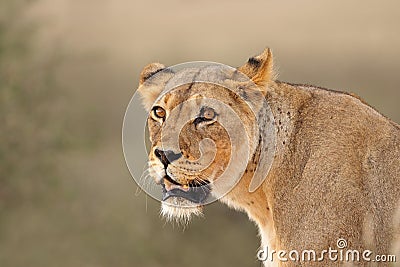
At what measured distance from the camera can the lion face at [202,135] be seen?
564 cm

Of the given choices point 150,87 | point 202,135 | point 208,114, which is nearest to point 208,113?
point 208,114

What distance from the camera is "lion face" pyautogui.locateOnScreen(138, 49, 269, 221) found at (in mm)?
5641

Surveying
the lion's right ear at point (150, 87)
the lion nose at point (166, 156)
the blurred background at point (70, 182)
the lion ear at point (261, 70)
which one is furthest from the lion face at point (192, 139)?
the blurred background at point (70, 182)

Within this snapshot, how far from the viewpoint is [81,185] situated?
16703mm

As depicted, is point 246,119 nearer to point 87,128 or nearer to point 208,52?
point 87,128

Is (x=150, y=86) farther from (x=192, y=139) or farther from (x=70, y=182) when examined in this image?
(x=70, y=182)

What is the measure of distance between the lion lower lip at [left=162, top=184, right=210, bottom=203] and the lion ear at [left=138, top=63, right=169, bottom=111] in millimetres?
563

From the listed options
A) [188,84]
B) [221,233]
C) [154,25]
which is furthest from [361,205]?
[154,25]

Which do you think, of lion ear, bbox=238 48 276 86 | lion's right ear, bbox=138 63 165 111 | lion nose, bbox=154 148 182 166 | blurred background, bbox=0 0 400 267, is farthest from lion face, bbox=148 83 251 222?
blurred background, bbox=0 0 400 267

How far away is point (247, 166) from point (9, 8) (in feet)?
35.3

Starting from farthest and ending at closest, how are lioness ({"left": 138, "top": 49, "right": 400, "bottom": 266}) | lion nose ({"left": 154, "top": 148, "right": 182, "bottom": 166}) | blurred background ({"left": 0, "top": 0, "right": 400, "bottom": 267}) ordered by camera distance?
1. blurred background ({"left": 0, "top": 0, "right": 400, "bottom": 267})
2. lion nose ({"left": 154, "top": 148, "right": 182, "bottom": 166})
3. lioness ({"left": 138, "top": 49, "right": 400, "bottom": 266})

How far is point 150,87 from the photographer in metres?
6.22

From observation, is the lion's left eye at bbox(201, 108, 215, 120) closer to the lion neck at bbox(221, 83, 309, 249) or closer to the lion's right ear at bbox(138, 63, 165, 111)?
the lion neck at bbox(221, 83, 309, 249)

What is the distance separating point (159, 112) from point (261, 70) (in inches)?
24.3
